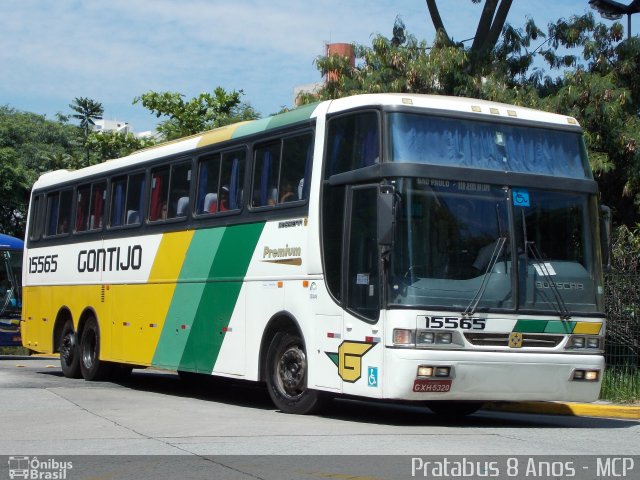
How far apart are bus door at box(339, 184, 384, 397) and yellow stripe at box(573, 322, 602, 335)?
7.48 feet

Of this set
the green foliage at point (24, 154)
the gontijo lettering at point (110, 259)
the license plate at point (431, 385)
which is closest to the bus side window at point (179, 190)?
the gontijo lettering at point (110, 259)

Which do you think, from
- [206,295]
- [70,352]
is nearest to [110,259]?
[70,352]

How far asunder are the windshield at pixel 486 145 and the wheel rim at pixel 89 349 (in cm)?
911

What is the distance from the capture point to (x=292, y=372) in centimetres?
1295

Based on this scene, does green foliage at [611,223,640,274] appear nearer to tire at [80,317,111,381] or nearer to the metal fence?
the metal fence

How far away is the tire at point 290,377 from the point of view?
41.5 feet

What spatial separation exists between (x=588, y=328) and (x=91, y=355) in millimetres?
9892

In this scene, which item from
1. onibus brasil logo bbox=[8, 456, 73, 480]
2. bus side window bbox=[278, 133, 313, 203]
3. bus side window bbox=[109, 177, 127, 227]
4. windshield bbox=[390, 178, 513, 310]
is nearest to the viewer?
onibus brasil logo bbox=[8, 456, 73, 480]

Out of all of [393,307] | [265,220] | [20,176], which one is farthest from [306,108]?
[20,176]

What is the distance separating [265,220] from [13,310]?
57.3ft

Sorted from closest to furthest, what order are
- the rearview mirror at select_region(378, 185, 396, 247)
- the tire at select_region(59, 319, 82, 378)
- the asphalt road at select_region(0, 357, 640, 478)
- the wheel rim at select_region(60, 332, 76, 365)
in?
the asphalt road at select_region(0, 357, 640, 478)
the rearview mirror at select_region(378, 185, 396, 247)
the tire at select_region(59, 319, 82, 378)
the wheel rim at select_region(60, 332, 76, 365)

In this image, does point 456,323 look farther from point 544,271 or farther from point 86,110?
point 86,110

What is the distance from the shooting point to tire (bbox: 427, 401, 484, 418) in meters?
13.4

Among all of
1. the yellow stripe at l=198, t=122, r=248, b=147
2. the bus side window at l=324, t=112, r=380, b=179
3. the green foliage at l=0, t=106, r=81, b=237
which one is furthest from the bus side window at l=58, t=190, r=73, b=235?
the green foliage at l=0, t=106, r=81, b=237
